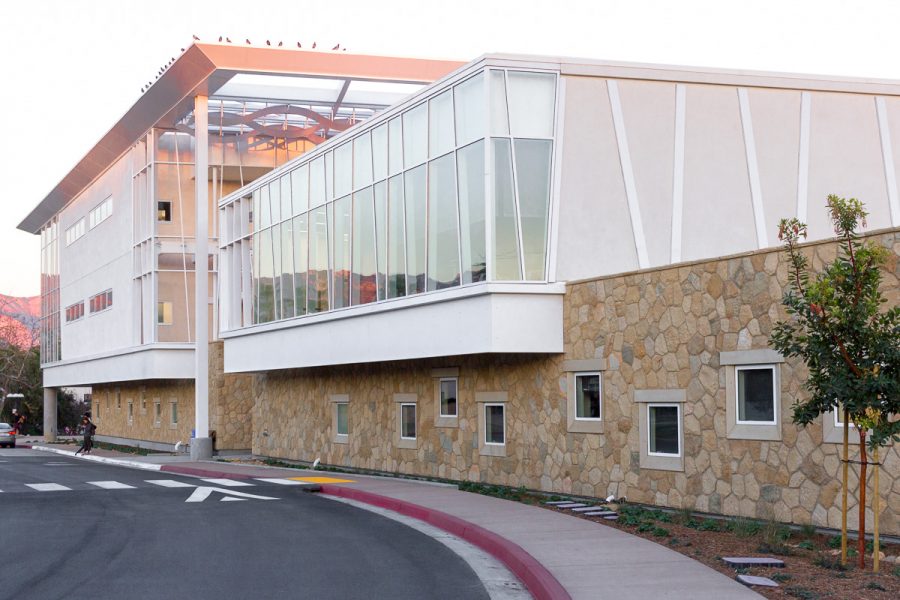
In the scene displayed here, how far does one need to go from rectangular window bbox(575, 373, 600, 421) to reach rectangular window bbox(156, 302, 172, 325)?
93.3 feet

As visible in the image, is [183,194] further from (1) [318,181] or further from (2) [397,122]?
(2) [397,122]

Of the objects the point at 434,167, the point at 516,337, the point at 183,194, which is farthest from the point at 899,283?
the point at 183,194

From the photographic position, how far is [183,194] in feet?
148

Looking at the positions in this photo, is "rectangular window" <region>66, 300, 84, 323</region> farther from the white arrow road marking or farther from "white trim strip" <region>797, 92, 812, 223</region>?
"white trim strip" <region>797, 92, 812, 223</region>

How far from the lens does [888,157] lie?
23.1m

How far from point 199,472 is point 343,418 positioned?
4.81 m

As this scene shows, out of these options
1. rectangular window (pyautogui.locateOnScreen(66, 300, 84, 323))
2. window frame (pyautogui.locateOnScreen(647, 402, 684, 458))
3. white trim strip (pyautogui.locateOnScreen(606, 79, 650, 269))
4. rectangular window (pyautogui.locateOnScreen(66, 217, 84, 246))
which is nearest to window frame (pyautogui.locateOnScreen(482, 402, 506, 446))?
white trim strip (pyautogui.locateOnScreen(606, 79, 650, 269))

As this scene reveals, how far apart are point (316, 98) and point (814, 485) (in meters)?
29.5

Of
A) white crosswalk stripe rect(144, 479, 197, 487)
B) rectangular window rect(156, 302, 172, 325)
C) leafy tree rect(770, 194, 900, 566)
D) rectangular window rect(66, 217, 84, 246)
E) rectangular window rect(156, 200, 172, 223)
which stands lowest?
white crosswalk stripe rect(144, 479, 197, 487)

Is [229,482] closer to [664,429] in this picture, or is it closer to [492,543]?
[664,429]

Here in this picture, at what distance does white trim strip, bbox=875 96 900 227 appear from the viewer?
902 inches

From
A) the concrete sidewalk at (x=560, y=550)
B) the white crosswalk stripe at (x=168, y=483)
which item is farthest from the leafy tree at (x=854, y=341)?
the white crosswalk stripe at (x=168, y=483)

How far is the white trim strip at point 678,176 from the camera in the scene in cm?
2109

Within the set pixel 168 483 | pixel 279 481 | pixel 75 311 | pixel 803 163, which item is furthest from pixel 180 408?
pixel 803 163
